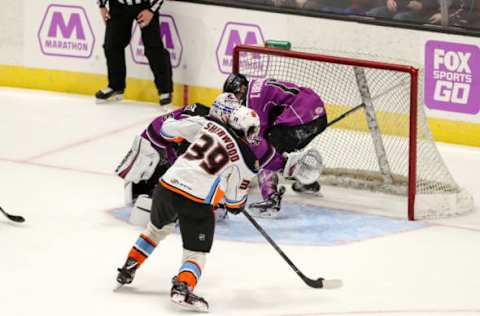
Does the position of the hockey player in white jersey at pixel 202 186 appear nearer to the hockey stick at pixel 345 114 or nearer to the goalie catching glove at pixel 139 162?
the goalie catching glove at pixel 139 162

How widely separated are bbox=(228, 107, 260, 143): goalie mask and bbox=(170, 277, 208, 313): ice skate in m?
0.65

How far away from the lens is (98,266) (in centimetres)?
524

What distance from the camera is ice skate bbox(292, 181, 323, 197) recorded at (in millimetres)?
6633

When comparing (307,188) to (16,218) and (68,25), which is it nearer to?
(16,218)

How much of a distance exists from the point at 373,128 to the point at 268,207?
0.93m

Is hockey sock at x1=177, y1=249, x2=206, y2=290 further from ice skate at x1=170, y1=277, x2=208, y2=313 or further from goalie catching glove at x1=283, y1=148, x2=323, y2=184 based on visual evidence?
goalie catching glove at x1=283, y1=148, x2=323, y2=184

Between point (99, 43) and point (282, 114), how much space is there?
111 inches

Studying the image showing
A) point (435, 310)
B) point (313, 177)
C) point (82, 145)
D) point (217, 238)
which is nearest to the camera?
point (435, 310)

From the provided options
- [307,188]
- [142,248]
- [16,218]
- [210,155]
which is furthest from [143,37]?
[210,155]

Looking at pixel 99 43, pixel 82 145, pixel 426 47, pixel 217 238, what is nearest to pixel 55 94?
pixel 99 43

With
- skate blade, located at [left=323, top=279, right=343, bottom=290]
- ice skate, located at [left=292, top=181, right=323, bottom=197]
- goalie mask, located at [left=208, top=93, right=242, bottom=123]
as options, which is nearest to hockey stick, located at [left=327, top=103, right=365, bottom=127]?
ice skate, located at [left=292, top=181, right=323, bottom=197]

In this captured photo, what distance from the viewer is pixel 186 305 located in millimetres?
4621

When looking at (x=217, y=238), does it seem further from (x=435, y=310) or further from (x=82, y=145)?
(x=82, y=145)

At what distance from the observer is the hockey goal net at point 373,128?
6.29 meters
